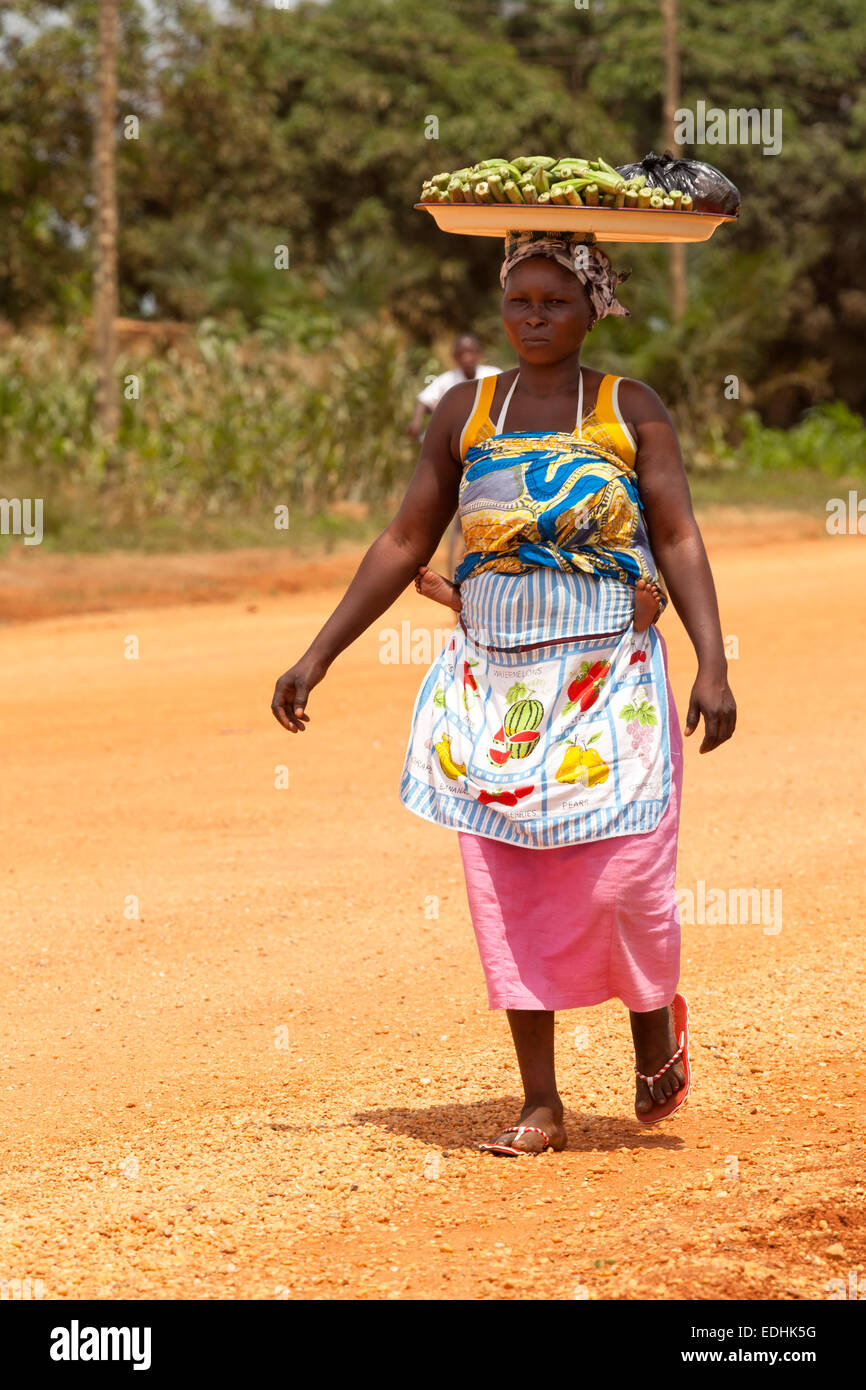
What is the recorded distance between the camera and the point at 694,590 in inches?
142

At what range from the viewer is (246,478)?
1684cm

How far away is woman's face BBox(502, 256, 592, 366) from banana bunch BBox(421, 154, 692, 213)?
0.46 feet

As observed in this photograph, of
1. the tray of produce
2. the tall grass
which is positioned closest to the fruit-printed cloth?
the tray of produce

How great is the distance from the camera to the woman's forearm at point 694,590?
11.8ft

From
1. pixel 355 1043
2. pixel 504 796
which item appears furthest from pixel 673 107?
pixel 504 796

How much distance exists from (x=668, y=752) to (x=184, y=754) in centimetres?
474

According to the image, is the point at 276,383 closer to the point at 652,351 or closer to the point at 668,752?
the point at 652,351

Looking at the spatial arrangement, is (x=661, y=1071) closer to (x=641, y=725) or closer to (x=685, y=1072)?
(x=685, y=1072)

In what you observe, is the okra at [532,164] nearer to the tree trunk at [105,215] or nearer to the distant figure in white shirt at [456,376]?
the distant figure in white shirt at [456,376]

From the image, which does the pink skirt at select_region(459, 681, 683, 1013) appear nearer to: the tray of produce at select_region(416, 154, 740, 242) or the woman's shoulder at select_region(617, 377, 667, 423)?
the woman's shoulder at select_region(617, 377, 667, 423)

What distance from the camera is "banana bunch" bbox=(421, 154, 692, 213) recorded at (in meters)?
3.52

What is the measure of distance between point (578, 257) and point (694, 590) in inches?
28.0

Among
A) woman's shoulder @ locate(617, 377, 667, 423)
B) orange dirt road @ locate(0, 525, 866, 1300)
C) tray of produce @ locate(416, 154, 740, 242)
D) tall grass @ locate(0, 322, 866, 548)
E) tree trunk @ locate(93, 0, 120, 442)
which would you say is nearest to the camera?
orange dirt road @ locate(0, 525, 866, 1300)

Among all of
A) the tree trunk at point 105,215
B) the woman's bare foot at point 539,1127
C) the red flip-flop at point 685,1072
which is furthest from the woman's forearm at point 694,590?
the tree trunk at point 105,215
